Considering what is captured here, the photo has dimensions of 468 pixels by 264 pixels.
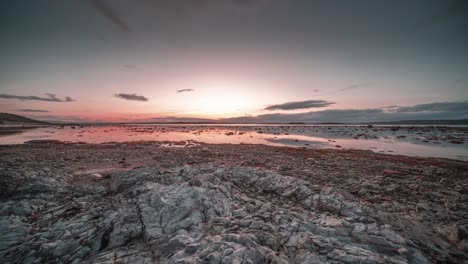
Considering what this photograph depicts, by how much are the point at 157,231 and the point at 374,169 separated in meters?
16.7

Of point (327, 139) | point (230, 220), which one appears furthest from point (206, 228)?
point (327, 139)

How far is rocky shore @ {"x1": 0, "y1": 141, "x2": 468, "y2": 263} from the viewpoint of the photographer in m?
5.06

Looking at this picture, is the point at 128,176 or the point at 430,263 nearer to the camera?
the point at 430,263

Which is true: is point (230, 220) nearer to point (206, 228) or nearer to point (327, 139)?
point (206, 228)

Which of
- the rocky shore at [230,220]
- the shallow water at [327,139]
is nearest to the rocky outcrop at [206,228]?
the rocky shore at [230,220]

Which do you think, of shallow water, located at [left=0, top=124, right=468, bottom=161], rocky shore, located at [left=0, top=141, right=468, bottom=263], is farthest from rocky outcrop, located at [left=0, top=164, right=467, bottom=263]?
shallow water, located at [left=0, top=124, right=468, bottom=161]

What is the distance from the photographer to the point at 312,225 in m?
6.40

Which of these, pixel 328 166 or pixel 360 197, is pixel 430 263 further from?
pixel 328 166

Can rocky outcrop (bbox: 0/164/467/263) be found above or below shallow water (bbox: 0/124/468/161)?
above

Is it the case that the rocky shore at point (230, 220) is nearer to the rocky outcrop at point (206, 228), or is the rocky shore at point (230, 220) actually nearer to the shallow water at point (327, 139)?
the rocky outcrop at point (206, 228)

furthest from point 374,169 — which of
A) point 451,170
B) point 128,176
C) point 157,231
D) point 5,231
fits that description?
point 5,231

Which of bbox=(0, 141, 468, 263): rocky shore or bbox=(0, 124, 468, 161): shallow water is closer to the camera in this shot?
bbox=(0, 141, 468, 263): rocky shore

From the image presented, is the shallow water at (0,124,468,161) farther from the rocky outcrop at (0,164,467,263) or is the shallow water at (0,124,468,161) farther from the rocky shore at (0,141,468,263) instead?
the rocky outcrop at (0,164,467,263)

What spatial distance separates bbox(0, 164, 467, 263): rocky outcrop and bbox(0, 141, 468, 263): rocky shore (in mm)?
35
